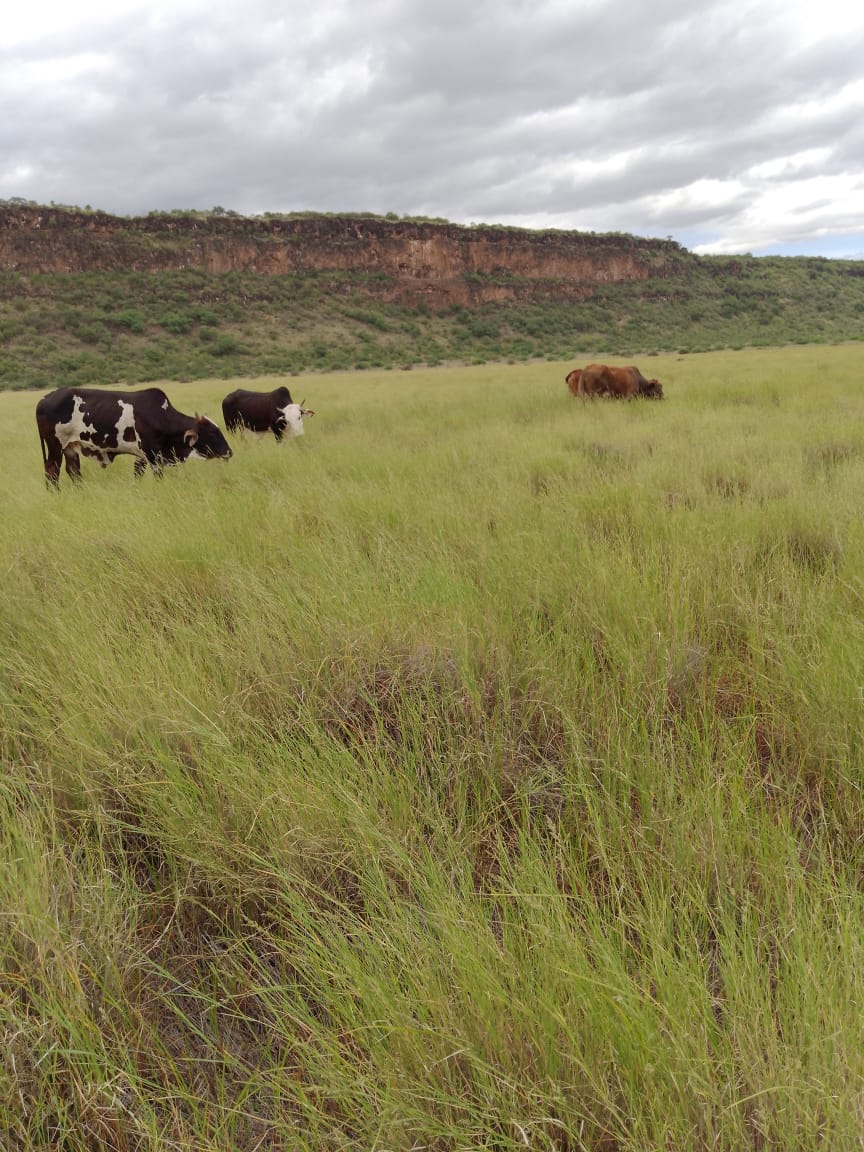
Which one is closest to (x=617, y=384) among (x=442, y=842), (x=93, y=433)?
(x=93, y=433)

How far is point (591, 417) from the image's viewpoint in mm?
8703

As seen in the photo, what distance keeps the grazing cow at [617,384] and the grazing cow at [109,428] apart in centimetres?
723

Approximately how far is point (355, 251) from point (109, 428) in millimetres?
58233

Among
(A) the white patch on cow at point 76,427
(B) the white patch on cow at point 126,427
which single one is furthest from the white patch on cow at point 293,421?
(A) the white patch on cow at point 76,427

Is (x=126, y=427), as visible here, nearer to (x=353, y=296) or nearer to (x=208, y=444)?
(x=208, y=444)

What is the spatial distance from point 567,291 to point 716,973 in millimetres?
69710

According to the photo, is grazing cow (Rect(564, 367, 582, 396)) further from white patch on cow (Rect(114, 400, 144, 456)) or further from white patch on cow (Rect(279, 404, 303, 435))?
white patch on cow (Rect(114, 400, 144, 456))

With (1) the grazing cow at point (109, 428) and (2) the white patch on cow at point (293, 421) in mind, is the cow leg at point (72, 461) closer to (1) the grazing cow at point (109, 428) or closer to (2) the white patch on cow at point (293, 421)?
(1) the grazing cow at point (109, 428)

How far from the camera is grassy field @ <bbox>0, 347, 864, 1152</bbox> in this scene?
91 cm

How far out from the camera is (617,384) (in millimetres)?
10773

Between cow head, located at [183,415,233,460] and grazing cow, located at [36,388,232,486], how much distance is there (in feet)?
0.11

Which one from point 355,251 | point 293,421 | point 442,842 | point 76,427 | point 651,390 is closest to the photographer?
point 442,842

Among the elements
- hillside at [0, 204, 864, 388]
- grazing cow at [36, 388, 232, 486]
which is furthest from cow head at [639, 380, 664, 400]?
hillside at [0, 204, 864, 388]

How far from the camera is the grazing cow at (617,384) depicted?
10.6 metres
